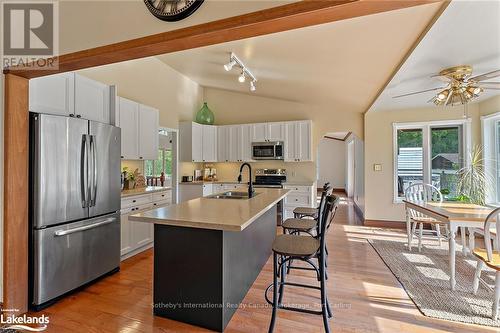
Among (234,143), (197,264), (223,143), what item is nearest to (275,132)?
(234,143)

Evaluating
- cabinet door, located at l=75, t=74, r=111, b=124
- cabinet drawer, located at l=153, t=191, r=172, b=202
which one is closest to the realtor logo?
cabinet door, located at l=75, t=74, r=111, b=124

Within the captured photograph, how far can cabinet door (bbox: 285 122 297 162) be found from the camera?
5.44 metres

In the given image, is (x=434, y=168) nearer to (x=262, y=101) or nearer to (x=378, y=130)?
(x=378, y=130)

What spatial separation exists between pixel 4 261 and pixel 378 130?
595 centimetres

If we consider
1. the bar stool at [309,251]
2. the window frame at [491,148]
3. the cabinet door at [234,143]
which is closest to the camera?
the bar stool at [309,251]

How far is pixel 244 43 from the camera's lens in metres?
2.96

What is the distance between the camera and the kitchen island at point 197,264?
73.6 inches

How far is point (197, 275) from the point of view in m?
1.94

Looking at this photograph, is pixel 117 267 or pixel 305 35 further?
pixel 117 267

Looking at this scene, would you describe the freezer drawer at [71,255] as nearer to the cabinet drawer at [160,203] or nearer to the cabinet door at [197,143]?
the cabinet drawer at [160,203]

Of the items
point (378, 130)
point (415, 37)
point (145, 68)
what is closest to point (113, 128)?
point (145, 68)

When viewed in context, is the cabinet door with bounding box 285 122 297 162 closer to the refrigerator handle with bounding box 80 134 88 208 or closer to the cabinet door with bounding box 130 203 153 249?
the cabinet door with bounding box 130 203 153 249

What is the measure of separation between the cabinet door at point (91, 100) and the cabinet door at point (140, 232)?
4.40ft

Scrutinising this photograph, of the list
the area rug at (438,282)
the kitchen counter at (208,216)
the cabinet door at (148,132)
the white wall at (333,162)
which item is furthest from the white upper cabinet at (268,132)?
the white wall at (333,162)
